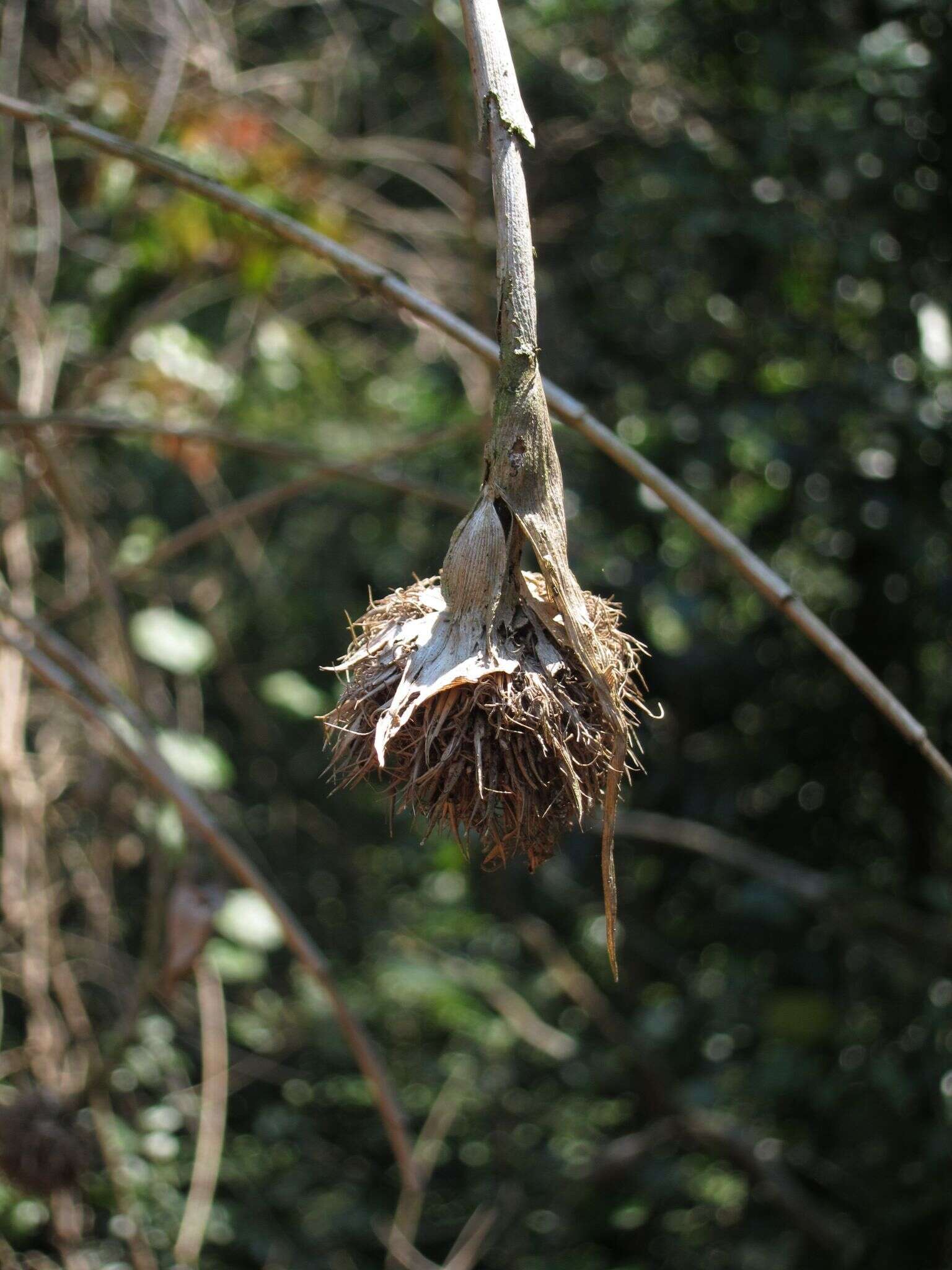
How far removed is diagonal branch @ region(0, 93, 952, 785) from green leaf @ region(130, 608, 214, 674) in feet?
4.73

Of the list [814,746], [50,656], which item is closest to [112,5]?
[50,656]

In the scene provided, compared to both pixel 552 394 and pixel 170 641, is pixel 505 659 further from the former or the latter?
pixel 170 641

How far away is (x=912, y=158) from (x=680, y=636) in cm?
123

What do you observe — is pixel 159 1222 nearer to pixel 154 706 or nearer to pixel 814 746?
pixel 154 706

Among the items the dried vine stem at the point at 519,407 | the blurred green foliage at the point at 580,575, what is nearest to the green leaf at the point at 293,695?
the blurred green foliage at the point at 580,575

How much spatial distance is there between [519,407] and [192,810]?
3.21 feet

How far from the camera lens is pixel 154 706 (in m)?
3.15

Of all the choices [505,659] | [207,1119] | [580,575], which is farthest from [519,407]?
[207,1119]

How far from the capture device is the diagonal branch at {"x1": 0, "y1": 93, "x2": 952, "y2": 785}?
51.0 inches

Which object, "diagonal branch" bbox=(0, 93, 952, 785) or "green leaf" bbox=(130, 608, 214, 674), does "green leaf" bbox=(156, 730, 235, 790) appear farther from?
"diagonal branch" bbox=(0, 93, 952, 785)

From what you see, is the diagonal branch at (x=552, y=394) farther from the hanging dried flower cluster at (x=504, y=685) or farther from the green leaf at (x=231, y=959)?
the green leaf at (x=231, y=959)

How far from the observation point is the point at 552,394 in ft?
4.66

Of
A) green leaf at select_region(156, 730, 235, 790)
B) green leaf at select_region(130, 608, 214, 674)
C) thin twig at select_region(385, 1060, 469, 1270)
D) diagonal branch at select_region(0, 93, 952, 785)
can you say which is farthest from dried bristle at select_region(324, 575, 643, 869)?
Result: thin twig at select_region(385, 1060, 469, 1270)

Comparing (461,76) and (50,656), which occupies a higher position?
(461,76)
